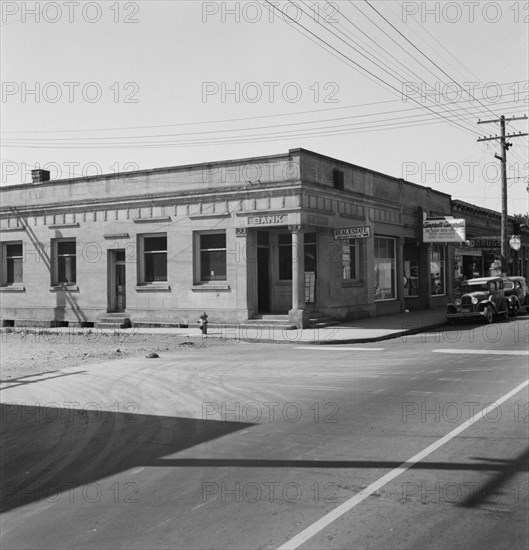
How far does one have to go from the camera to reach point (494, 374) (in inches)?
464

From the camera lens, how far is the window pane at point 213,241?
24403 mm

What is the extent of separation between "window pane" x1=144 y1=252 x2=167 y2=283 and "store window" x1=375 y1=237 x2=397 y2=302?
383 inches

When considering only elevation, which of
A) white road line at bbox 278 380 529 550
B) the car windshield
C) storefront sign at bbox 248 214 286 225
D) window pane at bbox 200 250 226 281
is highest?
storefront sign at bbox 248 214 286 225

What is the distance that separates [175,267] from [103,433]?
1711 centimetres

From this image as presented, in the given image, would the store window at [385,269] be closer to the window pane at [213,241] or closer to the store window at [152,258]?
the window pane at [213,241]

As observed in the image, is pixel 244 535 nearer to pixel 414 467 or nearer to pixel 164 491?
pixel 164 491

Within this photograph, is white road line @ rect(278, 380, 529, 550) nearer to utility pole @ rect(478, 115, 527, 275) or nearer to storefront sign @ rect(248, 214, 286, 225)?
storefront sign @ rect(248, 214, 286, 225)

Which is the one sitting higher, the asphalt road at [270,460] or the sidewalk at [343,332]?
the sidewalk at [343,332]

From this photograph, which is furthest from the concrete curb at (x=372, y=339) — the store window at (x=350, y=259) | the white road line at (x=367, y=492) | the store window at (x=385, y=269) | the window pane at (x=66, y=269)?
the window pane at (x=66, y=269)

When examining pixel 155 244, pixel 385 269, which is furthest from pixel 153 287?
pixel 385 269

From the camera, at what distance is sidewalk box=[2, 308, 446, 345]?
1989 centimetres

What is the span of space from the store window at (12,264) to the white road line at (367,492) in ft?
84.7

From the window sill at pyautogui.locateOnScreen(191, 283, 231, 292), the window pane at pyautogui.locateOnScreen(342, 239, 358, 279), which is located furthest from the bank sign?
the window sill at pyautogui.locateOnScreen(191, 283, 231, 292)

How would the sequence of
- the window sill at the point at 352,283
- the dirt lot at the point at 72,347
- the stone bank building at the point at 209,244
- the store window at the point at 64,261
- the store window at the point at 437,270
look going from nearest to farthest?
the dirt lot at the point at 72,347 → the stone bank building at the point at 209,244 → the window sill at the point at 352,283 → the store window at the point at 64,261 → the store window at the point at 437,270
